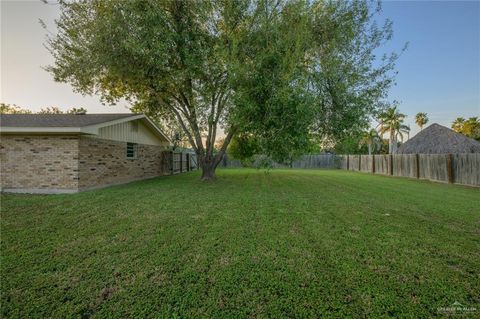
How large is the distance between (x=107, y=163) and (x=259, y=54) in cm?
771

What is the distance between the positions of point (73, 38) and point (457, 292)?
42.7 feet

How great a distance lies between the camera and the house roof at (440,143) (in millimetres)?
16422

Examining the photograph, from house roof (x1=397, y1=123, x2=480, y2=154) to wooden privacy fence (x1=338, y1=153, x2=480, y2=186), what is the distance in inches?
152

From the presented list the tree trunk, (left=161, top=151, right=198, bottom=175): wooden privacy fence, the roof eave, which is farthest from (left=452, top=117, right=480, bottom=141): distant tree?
the roof eave

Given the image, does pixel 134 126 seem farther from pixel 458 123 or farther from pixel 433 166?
pixel 458 123

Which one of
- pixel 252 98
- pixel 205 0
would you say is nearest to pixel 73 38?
pixel 205 0

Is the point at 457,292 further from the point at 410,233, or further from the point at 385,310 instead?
the point at 410,233

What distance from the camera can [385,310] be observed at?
2.07 m

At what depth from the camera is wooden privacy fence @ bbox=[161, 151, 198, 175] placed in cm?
1612

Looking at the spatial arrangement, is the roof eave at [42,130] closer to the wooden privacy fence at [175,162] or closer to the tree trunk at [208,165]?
the tree trunk at [208,165]

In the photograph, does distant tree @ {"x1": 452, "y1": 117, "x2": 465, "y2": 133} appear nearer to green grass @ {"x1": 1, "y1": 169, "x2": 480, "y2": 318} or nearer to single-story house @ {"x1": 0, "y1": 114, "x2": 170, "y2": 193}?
green grass @ {"x1": 1, "y1": 169, "x2": 480, "y2": 318}

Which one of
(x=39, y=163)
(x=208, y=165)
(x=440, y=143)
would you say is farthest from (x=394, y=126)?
(x=39, y=163)

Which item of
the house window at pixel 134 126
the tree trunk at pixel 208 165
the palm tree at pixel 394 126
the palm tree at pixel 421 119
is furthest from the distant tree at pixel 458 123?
the house window at pixel 134 126

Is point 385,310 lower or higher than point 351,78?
lower
